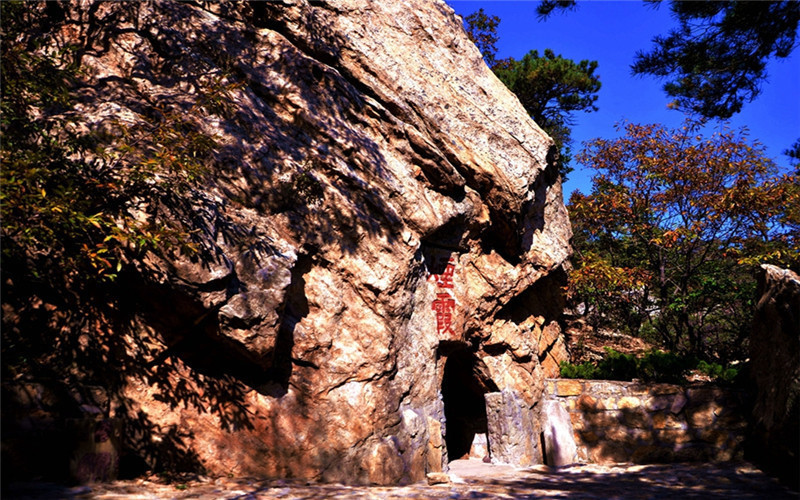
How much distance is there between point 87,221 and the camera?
15.6 ft

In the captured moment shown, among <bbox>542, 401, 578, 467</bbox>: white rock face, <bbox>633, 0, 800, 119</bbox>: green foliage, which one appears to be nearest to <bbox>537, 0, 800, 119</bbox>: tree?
<bbox>633, 0, 800, 119</bbox>: green foliage

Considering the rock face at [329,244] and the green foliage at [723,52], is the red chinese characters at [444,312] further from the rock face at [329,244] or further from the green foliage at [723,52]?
the green foliage at [723,52]

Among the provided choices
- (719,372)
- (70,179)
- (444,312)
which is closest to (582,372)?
(719,372)

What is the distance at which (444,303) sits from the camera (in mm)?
8953

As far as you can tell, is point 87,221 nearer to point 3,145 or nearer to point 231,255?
point 3,145

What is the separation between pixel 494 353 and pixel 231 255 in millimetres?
5423

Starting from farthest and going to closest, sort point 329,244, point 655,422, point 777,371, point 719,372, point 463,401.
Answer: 1. point 463,401
2. point 719,372
3. point 655,422
4. point 329,244
5. point 777,371

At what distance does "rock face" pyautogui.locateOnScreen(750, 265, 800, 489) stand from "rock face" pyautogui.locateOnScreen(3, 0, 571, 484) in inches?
135

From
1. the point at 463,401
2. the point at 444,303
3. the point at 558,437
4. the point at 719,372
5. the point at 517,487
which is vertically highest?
the point at 444,303

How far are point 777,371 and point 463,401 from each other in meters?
5.62

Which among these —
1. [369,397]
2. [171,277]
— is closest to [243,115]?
[171,277]

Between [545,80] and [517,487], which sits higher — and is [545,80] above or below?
above

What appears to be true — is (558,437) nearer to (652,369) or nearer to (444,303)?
(652,369)

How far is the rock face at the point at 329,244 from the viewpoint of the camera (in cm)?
599
